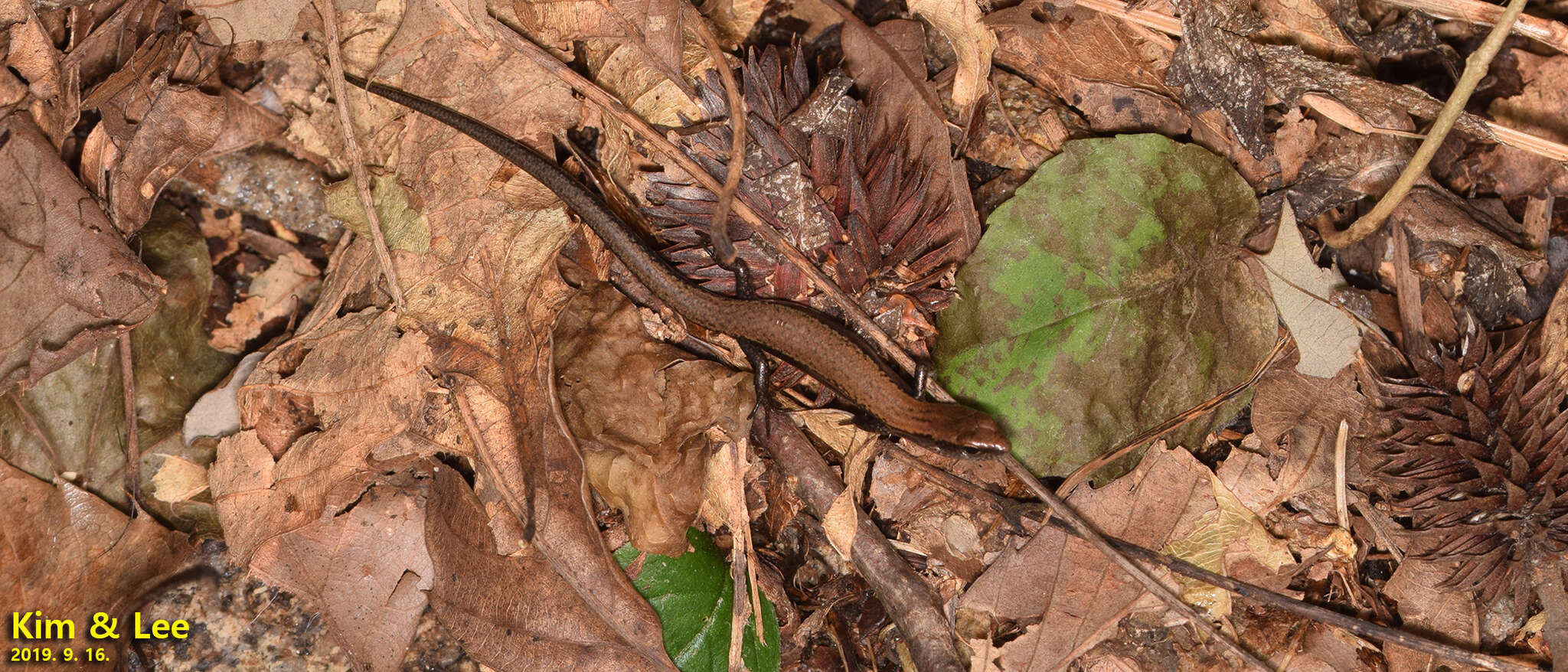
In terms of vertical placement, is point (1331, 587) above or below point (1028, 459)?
below

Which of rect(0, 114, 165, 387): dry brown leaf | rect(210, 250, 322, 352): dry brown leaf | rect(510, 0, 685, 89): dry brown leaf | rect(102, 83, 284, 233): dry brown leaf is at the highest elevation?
rect(510, 0, 685, 89): dry brown leaf

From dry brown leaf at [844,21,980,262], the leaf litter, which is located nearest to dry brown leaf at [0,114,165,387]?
the leaf litter

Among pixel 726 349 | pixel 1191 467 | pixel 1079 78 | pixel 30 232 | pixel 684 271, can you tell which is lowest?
pixel 1191 467

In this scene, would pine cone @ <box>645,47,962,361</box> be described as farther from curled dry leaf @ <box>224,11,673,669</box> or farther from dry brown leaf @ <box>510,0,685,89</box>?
curled dry leaf @ <box>224,11,673,669</box>

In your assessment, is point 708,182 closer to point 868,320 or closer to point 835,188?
point 835,188

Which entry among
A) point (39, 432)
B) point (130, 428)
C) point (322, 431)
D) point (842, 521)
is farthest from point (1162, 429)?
point (39, 432)

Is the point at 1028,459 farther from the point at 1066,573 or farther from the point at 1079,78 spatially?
the point at 1079,78

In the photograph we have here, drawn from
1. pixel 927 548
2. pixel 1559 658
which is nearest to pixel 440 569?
pixel 927 548
